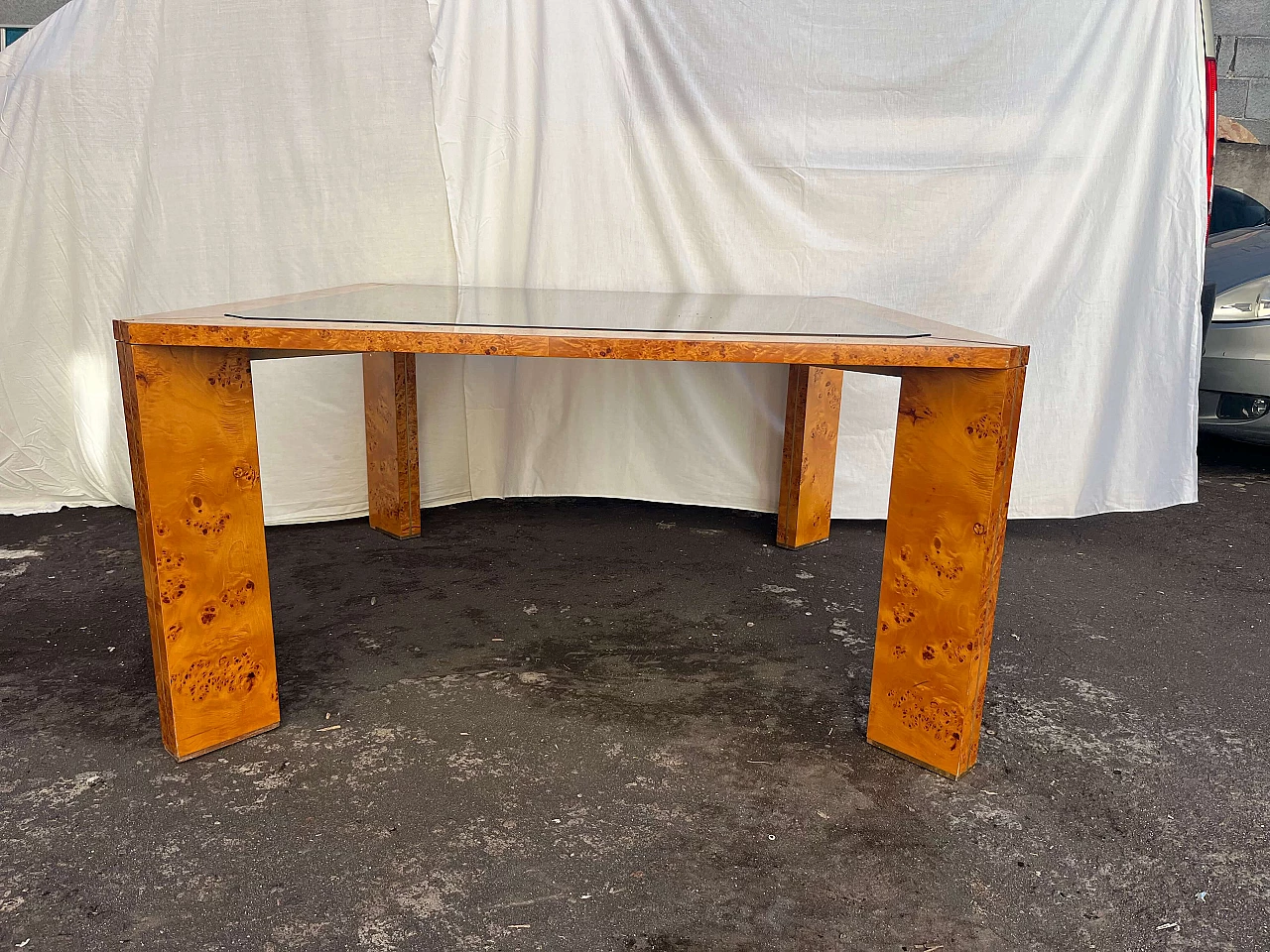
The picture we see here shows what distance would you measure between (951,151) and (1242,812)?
73.1 inches

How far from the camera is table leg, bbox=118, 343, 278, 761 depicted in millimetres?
1469

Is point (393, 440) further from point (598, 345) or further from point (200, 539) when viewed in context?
point (598, 345)

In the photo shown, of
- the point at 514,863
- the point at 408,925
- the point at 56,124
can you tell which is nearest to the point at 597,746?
the point at 514,863

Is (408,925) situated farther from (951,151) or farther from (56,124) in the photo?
(56,124)

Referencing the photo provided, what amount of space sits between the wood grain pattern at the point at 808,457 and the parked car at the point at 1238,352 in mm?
1687

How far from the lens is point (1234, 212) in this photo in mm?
4461

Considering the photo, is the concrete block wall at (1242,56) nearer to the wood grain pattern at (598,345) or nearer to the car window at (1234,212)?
the car window at (1234,212)

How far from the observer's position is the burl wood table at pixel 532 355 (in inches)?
53.4

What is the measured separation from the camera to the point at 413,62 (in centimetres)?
269

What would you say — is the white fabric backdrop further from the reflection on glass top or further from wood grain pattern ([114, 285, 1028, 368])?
wood grain pattern ([114, 285, 1028, 368])

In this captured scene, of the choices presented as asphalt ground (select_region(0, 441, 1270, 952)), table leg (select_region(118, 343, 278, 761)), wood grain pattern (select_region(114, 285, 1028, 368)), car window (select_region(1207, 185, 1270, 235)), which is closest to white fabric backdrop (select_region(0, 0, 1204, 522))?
asphalt ground (select_region(0, 441, 1270, 952))

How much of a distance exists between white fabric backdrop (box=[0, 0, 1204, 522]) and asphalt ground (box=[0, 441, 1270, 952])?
0.58 meters

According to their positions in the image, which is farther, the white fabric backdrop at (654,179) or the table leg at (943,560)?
the white fabric backdrop at (654,179)

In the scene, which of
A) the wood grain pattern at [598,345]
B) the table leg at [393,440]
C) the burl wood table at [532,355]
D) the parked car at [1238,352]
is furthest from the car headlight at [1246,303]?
the table leg at [393,440]
